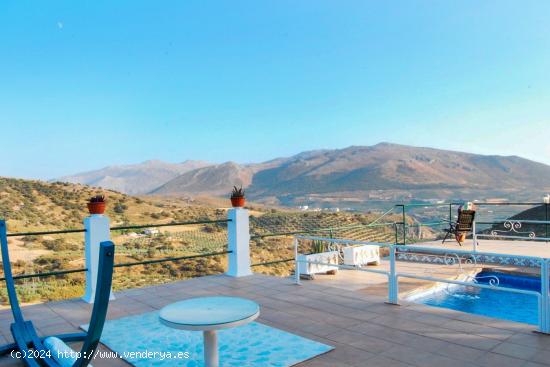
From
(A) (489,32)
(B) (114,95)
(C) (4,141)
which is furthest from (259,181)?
(A) (489,32)

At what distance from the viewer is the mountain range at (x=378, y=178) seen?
52625 mm

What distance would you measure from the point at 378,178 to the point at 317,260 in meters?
58.5

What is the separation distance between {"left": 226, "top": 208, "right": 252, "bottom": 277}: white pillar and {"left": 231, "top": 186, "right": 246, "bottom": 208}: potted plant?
80 mm

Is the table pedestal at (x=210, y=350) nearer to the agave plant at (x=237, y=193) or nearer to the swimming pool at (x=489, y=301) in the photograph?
the agave plant at (x=237, y=193)

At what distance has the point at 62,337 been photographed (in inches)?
138

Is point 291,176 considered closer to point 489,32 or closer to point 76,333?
point 489,32

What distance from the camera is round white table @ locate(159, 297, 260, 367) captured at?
2.45 m

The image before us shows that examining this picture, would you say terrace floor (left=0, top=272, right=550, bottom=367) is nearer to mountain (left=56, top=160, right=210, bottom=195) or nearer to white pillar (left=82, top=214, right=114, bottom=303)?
white pillar (left=82, top=214, right=114, bottom=303)

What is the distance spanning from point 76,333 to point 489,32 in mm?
21093

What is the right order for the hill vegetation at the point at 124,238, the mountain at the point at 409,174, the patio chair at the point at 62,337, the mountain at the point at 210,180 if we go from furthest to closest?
the mountain at the point at 210,180
the mountain at the point at 409,174
the hill vegetation at the point at 124,238
the patio chair at the point at 62,337

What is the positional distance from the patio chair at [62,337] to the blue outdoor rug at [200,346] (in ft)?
1.34

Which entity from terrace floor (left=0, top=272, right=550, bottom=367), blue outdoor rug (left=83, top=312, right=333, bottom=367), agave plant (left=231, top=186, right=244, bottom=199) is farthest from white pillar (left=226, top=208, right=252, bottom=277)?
blue outdoor rug (left=83, top=312, right=333, bottom=367)

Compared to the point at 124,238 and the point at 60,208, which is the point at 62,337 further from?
the point at 60,208

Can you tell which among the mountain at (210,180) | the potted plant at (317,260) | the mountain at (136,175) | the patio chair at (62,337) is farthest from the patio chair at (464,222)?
the mountain at (136,175)
